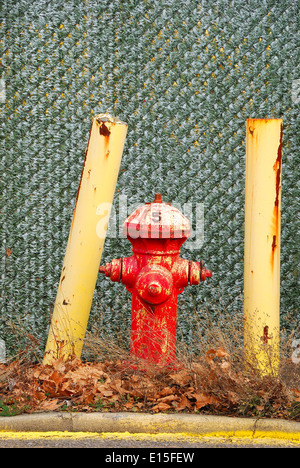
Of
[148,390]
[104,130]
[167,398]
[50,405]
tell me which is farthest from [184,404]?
[104,130]

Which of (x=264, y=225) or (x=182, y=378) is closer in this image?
(x=182, y=378)

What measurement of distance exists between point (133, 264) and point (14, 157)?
1.81 metres

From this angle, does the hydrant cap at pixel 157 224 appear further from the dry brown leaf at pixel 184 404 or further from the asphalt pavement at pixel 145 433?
the asphalt pavement at pixel 145 433

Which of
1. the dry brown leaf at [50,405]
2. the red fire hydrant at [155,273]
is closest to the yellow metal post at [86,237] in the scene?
the red fire hydrant at [155,273]

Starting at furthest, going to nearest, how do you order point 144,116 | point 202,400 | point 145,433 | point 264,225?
1. point 144,116
2. point 264,225
3. point 202,400
4. point 145,433

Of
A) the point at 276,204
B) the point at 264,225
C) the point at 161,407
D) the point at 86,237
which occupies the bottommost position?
the point at 161,407

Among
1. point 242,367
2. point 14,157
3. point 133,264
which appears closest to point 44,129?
point 14,157

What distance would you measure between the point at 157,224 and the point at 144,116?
159 cm

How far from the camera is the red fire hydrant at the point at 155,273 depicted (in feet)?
→ 13.8

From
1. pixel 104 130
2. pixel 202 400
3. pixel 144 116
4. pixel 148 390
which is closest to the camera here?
pixel 202 400

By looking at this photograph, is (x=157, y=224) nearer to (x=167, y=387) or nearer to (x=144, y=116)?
(x=167, y=387)

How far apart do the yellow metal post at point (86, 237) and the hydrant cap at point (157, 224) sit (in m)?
0.30

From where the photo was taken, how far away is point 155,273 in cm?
417

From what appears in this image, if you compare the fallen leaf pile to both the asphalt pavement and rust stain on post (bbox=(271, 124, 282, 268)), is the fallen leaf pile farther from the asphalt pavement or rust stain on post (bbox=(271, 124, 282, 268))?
rust stain on post (bbox=(271, 124, 282, 268))
